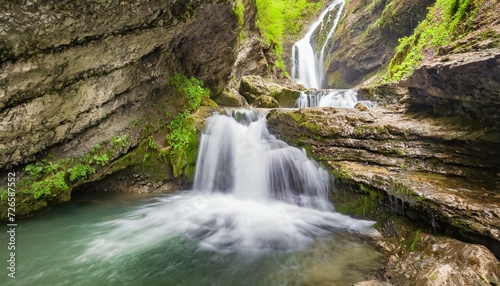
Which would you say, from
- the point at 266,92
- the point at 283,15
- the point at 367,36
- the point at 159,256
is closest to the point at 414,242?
the point at 159,256

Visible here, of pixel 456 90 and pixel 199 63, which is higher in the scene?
pixel 199 63

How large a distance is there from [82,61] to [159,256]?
4494 millimetres

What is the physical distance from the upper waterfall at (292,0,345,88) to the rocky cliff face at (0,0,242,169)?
15.6 meters

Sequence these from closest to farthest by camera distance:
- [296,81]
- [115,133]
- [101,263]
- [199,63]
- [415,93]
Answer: [101,263], [415,93], [115,133], [199,63], [296,81]

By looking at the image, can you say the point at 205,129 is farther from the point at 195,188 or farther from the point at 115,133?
the point at 115,133

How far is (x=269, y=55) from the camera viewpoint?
19.1 m

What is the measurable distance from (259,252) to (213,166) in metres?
3.59

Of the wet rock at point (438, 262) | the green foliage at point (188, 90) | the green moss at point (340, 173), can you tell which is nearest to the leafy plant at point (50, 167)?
the green foliage at point (188, 90)

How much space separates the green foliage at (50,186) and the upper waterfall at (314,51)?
19.3 meters

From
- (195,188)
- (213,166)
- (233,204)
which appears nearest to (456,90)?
(233,204)

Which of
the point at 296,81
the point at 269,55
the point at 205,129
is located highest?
the point at 269,55

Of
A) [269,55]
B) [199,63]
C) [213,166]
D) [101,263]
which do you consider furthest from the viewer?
[269,55]

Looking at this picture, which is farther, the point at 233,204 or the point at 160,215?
the point at 233,204

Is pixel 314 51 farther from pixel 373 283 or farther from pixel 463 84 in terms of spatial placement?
pixel 373 283
